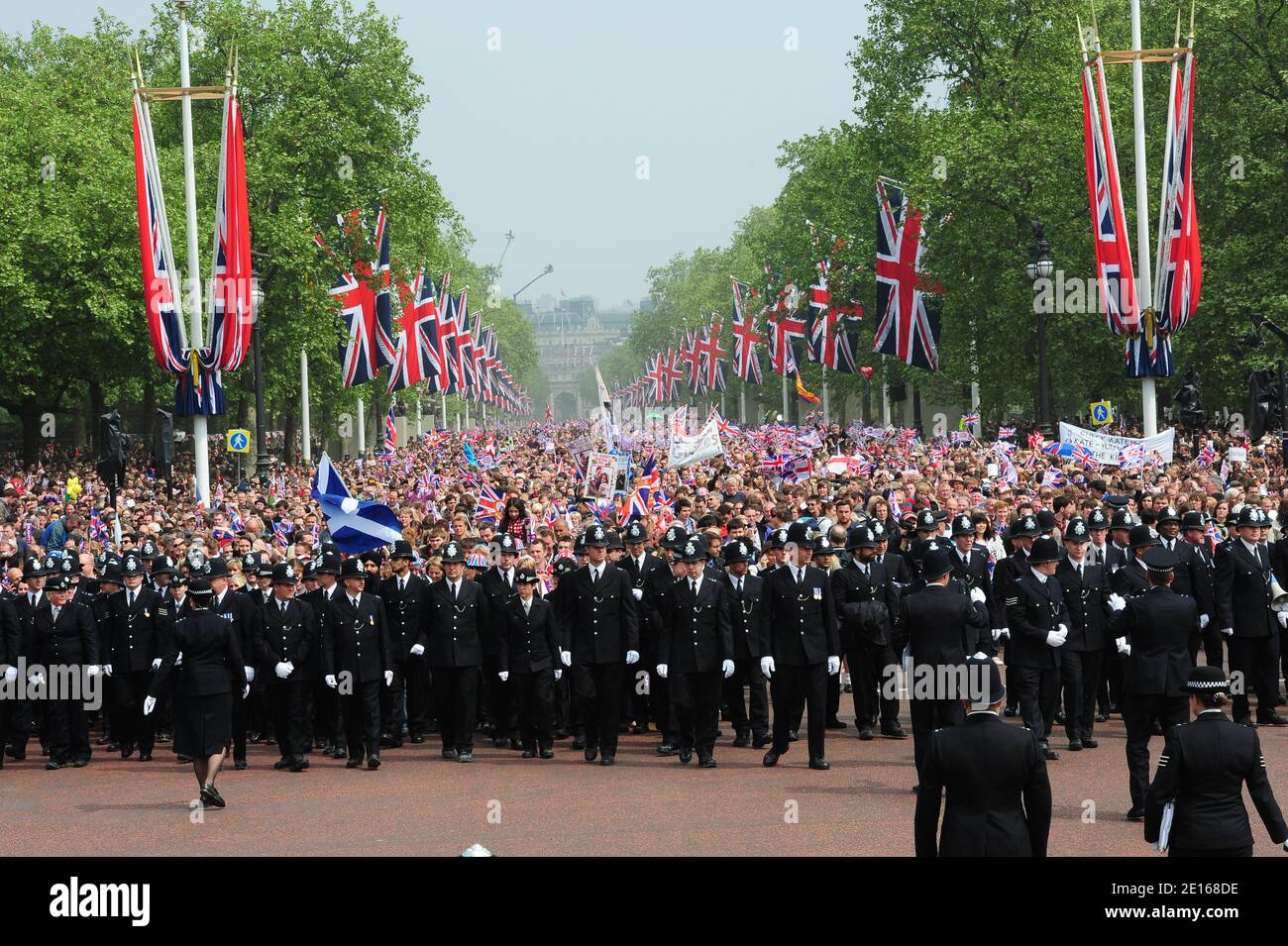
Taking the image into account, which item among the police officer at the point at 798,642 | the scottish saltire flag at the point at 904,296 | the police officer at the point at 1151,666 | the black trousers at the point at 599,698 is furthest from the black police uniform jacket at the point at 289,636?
the scottish saltire flag at the point at 904,296

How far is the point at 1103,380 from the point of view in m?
41.0

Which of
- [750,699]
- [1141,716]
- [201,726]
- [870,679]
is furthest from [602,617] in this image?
[1141,716]

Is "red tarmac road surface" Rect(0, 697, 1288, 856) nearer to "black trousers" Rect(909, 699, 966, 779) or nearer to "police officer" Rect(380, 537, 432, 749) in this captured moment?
"black trousers" Rect(909, 699, 966, 779)

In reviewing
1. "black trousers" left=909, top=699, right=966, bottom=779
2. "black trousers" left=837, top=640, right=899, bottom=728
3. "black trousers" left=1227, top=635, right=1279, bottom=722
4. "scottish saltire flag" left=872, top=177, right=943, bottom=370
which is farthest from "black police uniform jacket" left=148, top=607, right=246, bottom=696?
"scottish saltire flag" left=872, top=177, right=943, bottom=370

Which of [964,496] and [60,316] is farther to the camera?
[60,316]

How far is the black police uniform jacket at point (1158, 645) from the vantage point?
34.3ft

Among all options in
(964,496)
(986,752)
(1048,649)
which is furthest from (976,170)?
(986,752)

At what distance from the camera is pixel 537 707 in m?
14.1

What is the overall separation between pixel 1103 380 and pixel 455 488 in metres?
19.2

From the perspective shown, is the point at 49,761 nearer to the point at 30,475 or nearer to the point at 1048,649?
the point at 1048,649

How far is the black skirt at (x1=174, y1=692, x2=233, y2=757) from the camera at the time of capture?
1212 centimetres

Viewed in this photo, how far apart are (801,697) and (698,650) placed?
92 centimetres

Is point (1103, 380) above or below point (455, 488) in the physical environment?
above

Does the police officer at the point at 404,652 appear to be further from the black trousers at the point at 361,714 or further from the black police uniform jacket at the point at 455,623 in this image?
the black trousers at the point at 361,714
